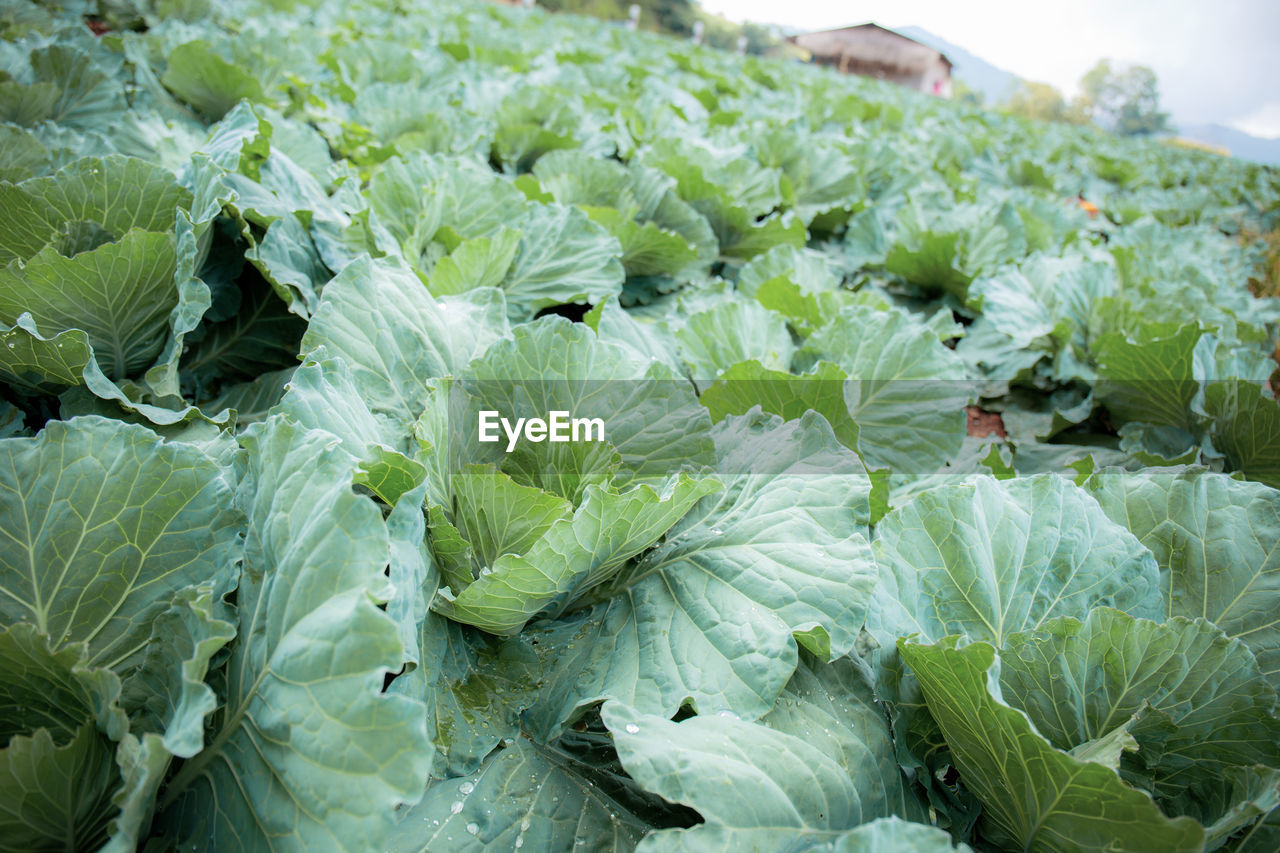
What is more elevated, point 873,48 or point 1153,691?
point 873,48

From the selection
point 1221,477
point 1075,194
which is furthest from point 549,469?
point 1075,194

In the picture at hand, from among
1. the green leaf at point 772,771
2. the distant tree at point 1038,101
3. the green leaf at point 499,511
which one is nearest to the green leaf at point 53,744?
the green leaf at point 499,511

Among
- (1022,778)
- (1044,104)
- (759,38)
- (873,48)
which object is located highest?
(873,48)

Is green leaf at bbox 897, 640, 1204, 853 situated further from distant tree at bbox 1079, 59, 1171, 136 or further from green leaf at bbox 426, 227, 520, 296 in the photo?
distant tree at bbox 1079, 59, 1171, 136

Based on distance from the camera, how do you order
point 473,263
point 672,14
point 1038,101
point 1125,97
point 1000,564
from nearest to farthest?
point 1000,564, point 473,263, point 672,14, point 1038,101, point 1125,97

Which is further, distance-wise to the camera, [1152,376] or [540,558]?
[1152,376]

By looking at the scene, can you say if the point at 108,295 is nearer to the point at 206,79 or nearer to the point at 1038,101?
the point at 206,79

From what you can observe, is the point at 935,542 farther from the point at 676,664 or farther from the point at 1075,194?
the point at 1075,194

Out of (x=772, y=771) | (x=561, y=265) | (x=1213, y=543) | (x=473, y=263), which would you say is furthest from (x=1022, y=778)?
(x=561, y=265)
